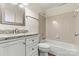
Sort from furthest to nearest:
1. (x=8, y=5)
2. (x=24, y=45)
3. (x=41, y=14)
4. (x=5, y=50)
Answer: (x=41, y=14) < (x=8, y=5) < (x=24, y=45) < (x=5, y=50)

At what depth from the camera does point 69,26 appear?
1877 mm

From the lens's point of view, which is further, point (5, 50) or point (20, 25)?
point (20, 25)

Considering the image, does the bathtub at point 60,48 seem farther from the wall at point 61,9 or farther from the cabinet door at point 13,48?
the cabinet door at point 13,48

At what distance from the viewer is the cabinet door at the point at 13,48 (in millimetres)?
723

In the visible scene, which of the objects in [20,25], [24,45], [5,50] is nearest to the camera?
[5,50]

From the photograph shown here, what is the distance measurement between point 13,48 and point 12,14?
26.4 inches

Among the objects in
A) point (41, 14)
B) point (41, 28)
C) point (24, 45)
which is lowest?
point (24, 45)

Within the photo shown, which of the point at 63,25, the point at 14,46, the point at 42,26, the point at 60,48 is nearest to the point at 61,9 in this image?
the point at 63,25

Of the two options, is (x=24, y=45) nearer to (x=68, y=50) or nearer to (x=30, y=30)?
(x=30, y=30)

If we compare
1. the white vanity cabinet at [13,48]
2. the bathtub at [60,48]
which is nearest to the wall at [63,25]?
the bathtub at [60,48]

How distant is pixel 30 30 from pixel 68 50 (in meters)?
1.02

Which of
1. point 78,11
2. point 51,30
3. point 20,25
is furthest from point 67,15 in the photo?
point 20,25

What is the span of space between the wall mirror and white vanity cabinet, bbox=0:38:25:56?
47 centimetres

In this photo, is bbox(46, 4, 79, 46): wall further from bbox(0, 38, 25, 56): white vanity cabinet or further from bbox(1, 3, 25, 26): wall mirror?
bbox(0, 38, 25, 56): white vanity cabinet
